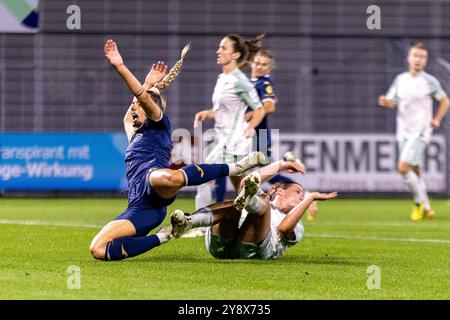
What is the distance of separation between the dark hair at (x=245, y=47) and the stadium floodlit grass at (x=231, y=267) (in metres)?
2.03

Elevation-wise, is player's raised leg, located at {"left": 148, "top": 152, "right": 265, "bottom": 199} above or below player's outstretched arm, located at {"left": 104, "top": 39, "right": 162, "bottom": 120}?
below

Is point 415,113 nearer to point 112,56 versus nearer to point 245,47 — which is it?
point 245,47

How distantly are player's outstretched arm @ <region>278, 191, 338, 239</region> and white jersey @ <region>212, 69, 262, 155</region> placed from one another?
10.9 feet

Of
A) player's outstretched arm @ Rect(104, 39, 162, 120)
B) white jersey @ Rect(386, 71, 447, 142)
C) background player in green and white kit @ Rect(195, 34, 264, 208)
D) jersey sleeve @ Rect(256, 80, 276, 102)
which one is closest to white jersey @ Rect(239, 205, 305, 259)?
player's outstretched arm @ Rect(104, 39, 162, 120)

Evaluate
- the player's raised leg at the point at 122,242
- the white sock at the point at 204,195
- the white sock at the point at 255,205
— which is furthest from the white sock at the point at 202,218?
the white sock at the point at 204,195

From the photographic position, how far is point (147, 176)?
8.77 m

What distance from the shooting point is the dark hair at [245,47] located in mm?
12344

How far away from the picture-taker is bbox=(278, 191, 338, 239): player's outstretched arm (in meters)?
8.73

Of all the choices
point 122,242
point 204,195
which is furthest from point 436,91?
point 122,242

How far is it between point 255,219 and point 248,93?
12.9ft

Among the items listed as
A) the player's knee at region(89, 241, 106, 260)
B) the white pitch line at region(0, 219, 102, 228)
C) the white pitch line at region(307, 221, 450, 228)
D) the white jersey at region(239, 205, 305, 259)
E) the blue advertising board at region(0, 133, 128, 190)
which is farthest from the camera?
the blue advertising board at region(0, 133, 128, 190)

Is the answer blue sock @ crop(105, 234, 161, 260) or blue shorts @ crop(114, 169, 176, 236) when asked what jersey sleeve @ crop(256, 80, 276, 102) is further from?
blue sock @ crop(105, 234, 161, 260)
